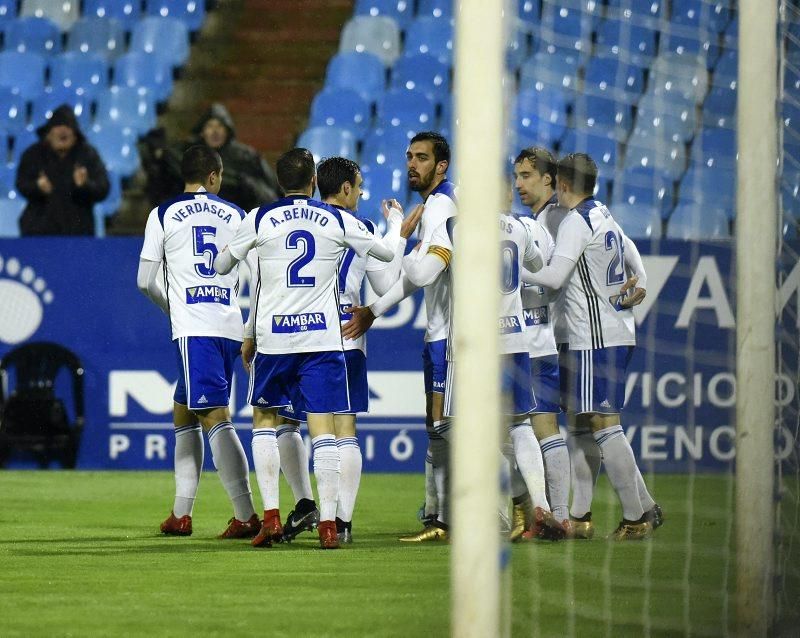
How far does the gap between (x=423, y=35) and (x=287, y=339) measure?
7.53 m

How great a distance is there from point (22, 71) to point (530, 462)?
334 inches

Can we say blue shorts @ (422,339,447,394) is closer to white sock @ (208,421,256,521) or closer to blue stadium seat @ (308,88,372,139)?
white sock @ (208,421,256,521)

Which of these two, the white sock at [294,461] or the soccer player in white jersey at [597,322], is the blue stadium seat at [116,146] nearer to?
the white sock at [294,461]

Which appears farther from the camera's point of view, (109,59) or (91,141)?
(109,59)

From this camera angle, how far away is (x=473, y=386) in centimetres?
333

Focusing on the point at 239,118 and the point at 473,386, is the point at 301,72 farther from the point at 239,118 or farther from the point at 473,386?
the point at 473,386

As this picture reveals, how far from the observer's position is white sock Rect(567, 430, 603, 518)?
693 centimetres

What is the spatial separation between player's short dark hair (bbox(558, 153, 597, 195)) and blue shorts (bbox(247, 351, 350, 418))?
4.40 feet

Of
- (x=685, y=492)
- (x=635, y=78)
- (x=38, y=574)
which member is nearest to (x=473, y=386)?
(x=38, y=574)

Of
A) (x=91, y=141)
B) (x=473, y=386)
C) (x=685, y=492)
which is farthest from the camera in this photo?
(x=91, y=141)

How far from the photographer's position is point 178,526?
6918mm

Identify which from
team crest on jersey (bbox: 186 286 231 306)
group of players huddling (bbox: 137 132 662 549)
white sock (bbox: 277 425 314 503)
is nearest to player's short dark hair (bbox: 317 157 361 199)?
group of players huddling (bbox: 137 132 662 549)

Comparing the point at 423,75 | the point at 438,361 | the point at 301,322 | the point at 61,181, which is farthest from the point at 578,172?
the point at 423,75

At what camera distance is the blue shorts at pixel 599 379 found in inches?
262
